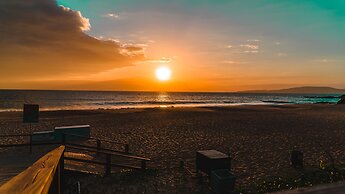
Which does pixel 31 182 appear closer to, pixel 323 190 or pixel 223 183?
pixel 223 183

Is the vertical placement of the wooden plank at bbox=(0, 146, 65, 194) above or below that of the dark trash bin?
above

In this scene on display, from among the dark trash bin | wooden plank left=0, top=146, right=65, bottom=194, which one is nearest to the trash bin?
the dark trash bin

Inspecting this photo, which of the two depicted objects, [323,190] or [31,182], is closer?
[31,182]

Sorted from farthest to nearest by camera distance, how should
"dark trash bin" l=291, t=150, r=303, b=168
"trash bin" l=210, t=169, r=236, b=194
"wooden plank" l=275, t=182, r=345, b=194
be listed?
"dark trash bin" l=291, t=150, r=303, b=168 < "trash bin" l=210, t=169, r=236, b=194 < "wooden plank" l=275, t=182, r=345, b=194

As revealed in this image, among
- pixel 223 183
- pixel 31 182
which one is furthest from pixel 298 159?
pixel 31 182

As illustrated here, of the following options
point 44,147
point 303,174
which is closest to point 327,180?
point 303,174

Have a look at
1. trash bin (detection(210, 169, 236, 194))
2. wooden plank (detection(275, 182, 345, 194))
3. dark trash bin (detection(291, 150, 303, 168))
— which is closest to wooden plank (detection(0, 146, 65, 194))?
trash bin (detection(210, 169, 236, 194))

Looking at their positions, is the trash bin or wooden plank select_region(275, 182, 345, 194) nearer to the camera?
wooden plank select_region(275, 182, 345, 194)

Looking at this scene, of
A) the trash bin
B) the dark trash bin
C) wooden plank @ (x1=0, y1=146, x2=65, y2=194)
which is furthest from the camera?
the dark trash bin

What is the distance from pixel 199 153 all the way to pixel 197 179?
3.48 ft

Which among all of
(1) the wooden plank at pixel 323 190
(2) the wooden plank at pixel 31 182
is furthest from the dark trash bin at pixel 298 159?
(2) the wooden plank at pixel 31 182

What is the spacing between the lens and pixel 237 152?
1590cm

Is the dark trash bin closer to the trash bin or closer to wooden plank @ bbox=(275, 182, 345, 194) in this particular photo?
wooden plank @ bbox=(275, 182, 345, 194)

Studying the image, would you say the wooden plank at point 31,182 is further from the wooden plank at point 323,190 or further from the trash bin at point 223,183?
the wooden plank at point 323,190
